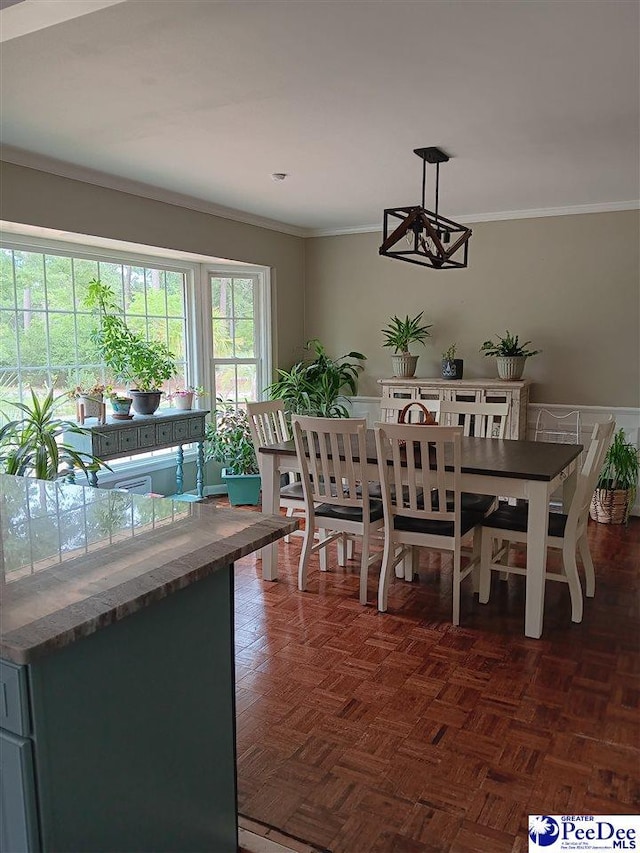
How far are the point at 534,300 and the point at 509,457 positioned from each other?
2.34m

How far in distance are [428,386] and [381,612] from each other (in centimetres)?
238

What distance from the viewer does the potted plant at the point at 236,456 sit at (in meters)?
5.37

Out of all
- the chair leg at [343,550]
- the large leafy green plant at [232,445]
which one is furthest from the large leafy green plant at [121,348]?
the chair leg at [343,550]

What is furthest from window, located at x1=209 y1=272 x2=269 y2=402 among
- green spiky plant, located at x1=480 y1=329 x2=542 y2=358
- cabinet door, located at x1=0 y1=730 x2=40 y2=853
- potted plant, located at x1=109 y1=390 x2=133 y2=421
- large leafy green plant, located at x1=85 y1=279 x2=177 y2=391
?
cabinet door, located at x1=0 y1=730 x2=40 y2=853

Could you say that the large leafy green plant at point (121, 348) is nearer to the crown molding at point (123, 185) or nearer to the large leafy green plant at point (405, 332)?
the crown molding at point (123, 185)

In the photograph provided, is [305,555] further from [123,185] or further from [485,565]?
[123,185]

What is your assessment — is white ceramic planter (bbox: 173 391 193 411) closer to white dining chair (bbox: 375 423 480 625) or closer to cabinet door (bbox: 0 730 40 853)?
white dining chair (bbox: 375 423 480 625)

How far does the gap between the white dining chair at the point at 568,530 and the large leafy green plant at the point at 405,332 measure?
7.65ft

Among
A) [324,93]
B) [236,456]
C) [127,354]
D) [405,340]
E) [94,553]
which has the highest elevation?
[324,93]

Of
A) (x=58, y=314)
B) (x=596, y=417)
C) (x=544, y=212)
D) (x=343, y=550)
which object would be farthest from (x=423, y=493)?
(x=544, y=212)

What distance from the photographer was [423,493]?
327 cm

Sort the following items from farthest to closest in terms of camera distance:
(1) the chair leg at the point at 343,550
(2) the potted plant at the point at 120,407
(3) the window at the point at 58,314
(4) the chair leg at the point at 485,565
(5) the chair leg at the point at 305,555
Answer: (2) the potted plant at the point at 120,407 → (3) the window at the point at 58,314 → (1) the chair leg at the point at 343,550 → (5) the chair leg at the point at 305,555 → (4) the chair leg at the point at 485,565

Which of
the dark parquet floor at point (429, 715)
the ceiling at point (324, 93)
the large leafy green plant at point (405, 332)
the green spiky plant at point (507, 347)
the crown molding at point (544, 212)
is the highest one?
the crown molding at point (544, 212)

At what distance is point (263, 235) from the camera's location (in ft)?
18.5
